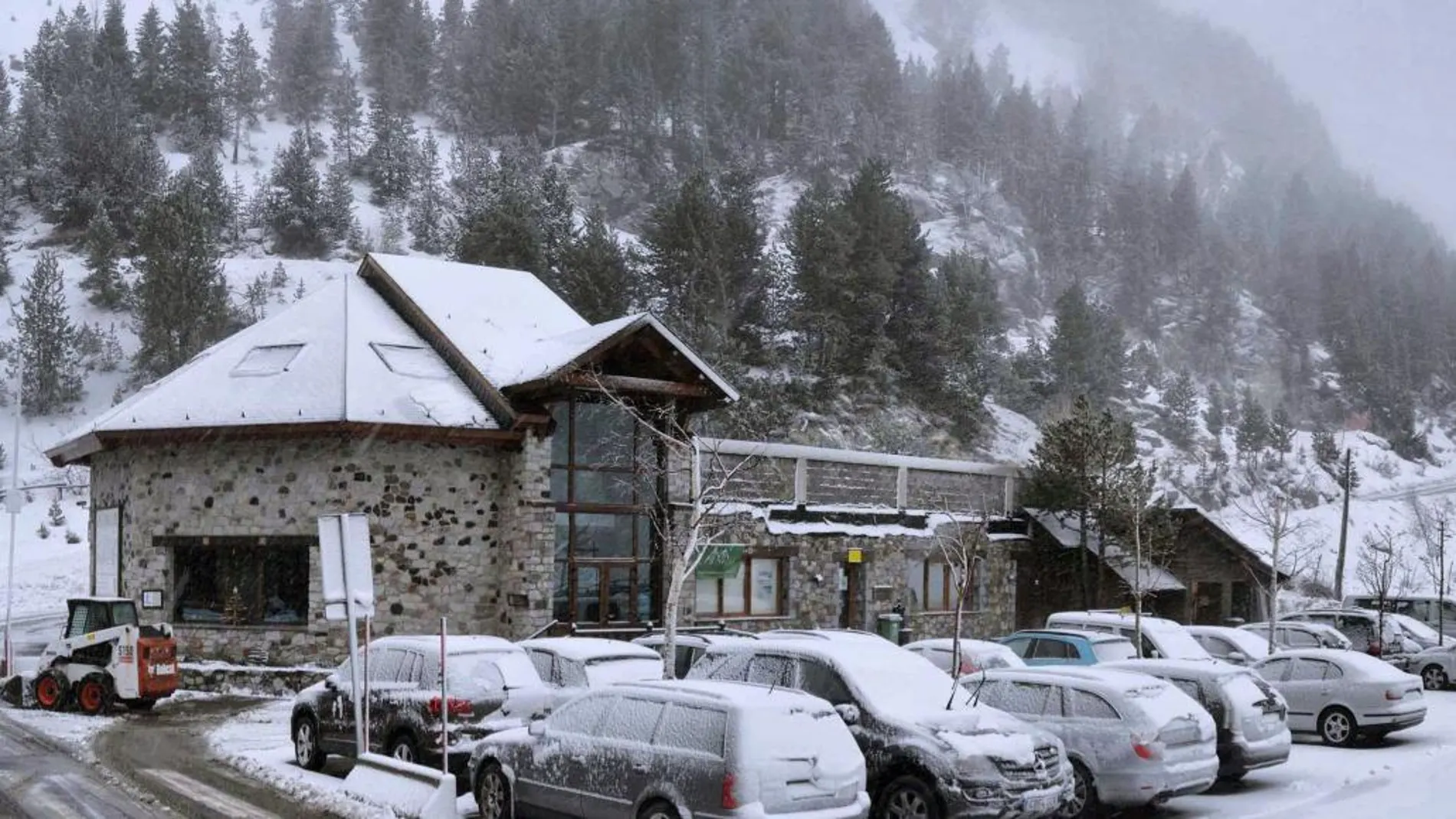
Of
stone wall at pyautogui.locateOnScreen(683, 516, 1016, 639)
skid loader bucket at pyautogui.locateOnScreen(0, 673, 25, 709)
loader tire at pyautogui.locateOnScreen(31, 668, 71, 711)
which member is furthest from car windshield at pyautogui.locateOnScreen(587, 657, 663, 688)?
skid loader bucket at pyautogui.locateOnScreen(0, 673, 25, 709)

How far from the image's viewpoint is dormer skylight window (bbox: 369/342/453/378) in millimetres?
25125

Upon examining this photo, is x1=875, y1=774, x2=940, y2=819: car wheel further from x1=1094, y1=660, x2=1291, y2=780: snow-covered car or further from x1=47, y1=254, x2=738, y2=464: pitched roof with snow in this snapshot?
x1=47, y1=254, x2=738, y2=464: pitched roof with snow

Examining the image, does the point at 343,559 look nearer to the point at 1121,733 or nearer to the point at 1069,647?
the point at 1121,733

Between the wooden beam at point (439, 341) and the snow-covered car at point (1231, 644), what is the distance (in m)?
14.1

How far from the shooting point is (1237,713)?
1550 centimetres

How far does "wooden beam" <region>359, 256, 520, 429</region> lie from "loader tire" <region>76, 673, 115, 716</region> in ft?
26.4

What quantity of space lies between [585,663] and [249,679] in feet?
37.1

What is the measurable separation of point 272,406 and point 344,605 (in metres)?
10.9

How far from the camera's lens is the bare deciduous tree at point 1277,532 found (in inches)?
1183

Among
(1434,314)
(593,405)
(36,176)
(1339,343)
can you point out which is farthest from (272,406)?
(1434,314)

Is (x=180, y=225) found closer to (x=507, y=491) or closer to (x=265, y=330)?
(x=265, y=330)

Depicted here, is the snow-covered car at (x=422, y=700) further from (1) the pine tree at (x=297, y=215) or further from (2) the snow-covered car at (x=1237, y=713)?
(1) the pine tree at (x=297, y=215)

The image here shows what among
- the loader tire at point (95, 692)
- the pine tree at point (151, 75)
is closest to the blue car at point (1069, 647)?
the loader tire at point (95, 692)

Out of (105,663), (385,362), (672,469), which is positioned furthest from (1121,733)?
(385,362)
